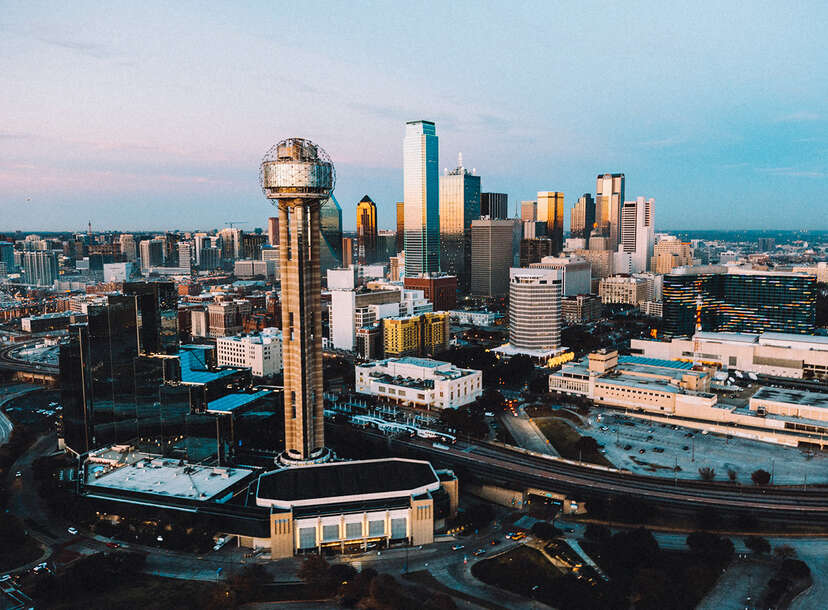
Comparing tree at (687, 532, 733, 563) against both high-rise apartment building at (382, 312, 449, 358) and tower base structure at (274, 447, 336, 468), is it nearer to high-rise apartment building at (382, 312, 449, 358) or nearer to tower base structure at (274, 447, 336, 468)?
tower base structure at (274, 447, 336, 468)

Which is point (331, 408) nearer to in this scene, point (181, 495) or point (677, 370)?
point (181, 495)

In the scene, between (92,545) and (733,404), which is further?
(733,404)

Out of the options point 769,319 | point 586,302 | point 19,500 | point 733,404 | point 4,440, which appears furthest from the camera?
point 586,302

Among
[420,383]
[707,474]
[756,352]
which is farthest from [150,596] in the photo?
[756,352]

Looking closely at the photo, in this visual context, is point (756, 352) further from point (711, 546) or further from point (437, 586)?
point (437, 586)

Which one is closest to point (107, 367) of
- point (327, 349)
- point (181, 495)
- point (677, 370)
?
point (181, 495)

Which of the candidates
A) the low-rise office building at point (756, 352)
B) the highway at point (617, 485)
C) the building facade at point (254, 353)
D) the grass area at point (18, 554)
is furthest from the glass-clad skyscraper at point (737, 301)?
the grass area at point (18, 554)

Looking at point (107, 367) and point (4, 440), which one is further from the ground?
point (107, 367)
